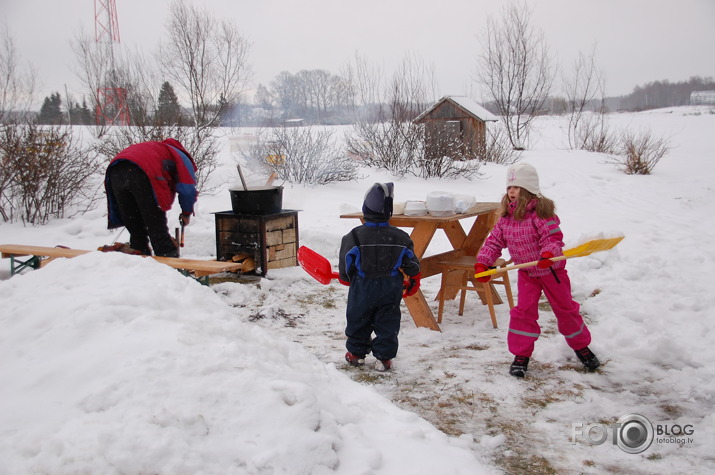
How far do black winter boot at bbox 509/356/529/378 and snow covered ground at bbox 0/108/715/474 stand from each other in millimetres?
76

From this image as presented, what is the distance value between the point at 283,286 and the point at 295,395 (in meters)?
3.93

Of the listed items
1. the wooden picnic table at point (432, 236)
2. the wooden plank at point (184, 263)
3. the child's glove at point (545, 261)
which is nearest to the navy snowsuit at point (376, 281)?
the wooden picnic table at point (432, 236)

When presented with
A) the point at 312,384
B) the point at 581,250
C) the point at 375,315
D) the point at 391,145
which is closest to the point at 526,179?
the point at 581,250

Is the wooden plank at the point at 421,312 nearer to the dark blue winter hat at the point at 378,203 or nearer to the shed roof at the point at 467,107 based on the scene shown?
the dark blue winter hat at the point at 378,203

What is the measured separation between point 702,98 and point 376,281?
78.8 m

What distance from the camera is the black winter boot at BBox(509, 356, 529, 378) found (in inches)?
151

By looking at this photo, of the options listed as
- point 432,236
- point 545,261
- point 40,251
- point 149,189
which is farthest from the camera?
point 40,251

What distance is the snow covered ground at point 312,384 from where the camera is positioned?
6.94ft

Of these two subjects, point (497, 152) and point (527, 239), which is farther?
point (497, 152)

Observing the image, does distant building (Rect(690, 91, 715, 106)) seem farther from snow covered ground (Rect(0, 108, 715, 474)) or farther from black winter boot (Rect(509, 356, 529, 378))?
black winter boot (Rect(509, 356, 529, 378))

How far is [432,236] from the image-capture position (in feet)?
16.1

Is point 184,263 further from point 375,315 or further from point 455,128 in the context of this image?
point 455,128

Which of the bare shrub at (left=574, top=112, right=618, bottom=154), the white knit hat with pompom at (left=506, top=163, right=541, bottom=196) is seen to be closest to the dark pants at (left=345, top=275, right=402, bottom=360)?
the white knit hat with pompom at (left=506, top=163, right=541, bottom=196)

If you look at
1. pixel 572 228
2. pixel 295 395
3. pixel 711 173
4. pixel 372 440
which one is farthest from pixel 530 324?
pixel 711 173
